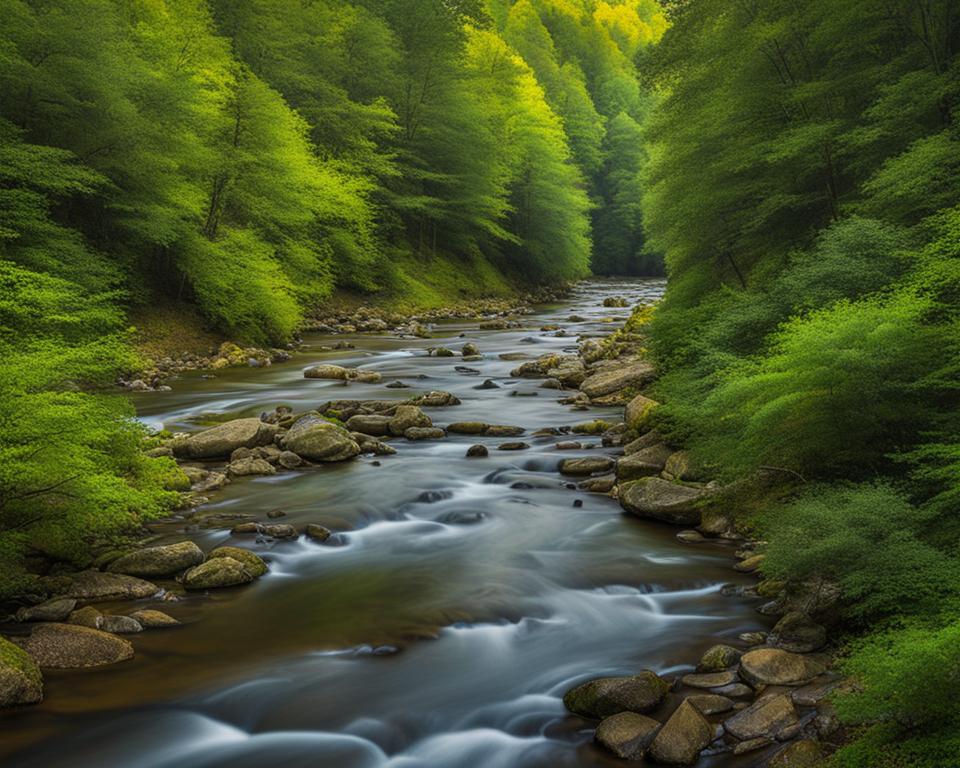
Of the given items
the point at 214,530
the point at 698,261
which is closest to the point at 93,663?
the point at 214,530

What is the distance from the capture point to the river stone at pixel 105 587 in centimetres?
686

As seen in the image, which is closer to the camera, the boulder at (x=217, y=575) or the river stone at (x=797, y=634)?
the river stone at (x=797, y=634)

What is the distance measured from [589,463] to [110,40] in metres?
15.4

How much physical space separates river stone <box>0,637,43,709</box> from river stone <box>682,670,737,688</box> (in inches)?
180

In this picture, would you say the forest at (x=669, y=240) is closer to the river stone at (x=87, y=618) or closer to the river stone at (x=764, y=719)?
the river stone at (x=764, y=719)

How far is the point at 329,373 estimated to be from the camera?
18.8 meters

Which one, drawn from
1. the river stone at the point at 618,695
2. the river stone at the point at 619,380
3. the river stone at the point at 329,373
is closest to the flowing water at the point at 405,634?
the river stone at the point at 618,695

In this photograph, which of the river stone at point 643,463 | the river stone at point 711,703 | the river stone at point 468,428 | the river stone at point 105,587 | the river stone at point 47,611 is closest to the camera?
the river stone at point 711,703

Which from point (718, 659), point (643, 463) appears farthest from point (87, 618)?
point (643, 463)

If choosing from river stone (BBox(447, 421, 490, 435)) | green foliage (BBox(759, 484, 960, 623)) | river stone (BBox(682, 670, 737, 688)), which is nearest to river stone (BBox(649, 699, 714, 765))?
river stone (BBox(682, 670, 737, 688))

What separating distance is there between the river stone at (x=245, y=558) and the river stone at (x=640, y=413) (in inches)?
247

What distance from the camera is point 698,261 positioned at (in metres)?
17.5

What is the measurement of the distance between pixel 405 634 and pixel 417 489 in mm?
4097

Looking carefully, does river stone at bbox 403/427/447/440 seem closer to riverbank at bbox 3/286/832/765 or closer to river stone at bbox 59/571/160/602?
riverbank at bbox 3/286/832/765
